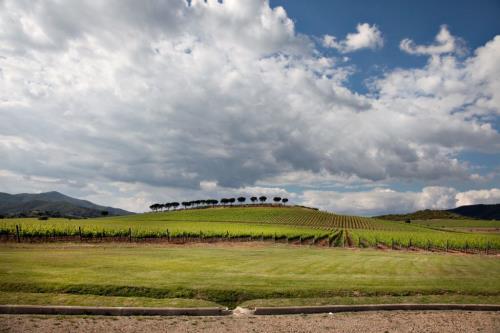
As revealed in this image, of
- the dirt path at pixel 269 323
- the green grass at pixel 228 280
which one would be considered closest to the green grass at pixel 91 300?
the green grass at pixel 228 280

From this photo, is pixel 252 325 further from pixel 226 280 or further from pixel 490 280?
pixel 490 280

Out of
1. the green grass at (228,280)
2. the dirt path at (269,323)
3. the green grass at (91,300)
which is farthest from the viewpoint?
the green grass at (228,280)

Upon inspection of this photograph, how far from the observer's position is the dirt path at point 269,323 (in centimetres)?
1140

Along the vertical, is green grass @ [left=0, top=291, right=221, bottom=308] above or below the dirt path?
above

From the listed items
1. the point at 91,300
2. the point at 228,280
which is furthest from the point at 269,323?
the point at 91,300

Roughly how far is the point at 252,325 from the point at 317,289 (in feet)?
18.0

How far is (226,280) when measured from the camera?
17.8 m

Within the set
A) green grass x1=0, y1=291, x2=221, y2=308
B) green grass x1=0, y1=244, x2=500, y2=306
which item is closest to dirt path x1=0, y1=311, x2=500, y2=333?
green grass x1=0, y1=291, x2=221, y2=308

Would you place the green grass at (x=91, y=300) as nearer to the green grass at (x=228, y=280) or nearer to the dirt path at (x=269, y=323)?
the green grass at (x=228, y=280)

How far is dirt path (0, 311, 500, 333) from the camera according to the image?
11.4m

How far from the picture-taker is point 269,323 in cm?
1238

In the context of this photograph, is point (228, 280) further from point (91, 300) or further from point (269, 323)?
point (91, 300)

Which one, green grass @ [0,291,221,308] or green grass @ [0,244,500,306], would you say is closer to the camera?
green grass @ [0,291,221,308]

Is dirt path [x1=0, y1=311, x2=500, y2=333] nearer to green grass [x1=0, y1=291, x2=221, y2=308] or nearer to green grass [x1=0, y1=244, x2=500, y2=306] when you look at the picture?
green grass [x1=0, y1=291, x2=221, y2=308]
